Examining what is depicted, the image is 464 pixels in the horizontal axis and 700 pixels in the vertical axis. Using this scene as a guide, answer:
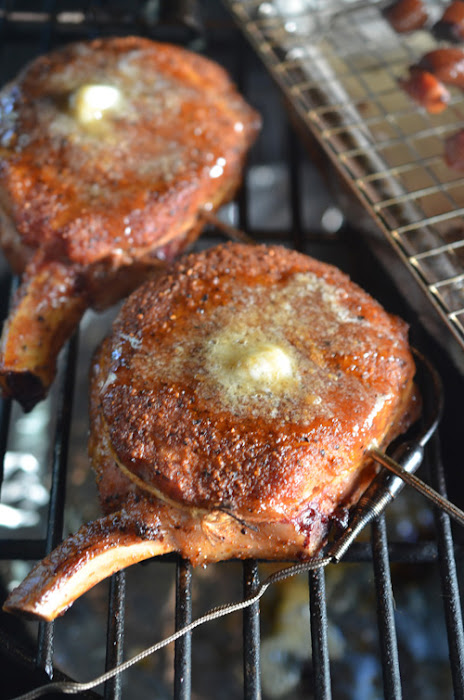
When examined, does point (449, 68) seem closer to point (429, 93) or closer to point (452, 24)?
point (429, 93)

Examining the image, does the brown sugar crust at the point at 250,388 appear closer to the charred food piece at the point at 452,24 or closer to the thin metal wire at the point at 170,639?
the thin metal wire at the point at 170,639

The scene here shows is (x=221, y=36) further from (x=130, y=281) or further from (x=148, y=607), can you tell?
(x=148, y=607)

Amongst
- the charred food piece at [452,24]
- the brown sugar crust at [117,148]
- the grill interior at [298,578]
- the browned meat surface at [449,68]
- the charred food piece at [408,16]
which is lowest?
the grill interior at [298,578]

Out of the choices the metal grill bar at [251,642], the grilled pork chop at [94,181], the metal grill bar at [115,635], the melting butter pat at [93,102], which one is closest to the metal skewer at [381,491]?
the metal grill bar at [251,642]

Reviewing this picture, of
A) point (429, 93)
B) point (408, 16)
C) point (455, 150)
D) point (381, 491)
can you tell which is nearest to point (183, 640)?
point (381, 491)

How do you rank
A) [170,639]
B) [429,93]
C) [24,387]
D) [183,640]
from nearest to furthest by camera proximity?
[170,639]
[183,640]
[24,387]
[429,93]

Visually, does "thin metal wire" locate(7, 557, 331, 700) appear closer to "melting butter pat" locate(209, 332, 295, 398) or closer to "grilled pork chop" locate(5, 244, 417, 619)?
"grilled pork chop" locate(5, 244, 417, 619)
